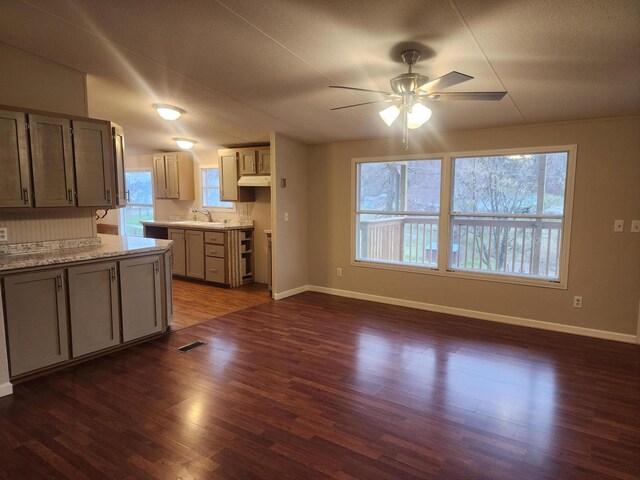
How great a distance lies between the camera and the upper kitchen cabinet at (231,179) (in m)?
5.96

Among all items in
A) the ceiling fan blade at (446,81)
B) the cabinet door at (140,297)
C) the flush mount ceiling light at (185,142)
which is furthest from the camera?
the flush mount ceiling light at (185,142)

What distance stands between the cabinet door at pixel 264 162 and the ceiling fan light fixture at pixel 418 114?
10.7ft

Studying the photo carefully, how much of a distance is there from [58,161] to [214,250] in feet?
9.69

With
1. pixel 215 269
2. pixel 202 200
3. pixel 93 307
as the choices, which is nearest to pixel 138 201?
pixel 202 200

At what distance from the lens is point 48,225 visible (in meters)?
3.22

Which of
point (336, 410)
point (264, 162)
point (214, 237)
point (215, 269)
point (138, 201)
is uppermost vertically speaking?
point (264, 162)

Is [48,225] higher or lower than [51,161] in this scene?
lower

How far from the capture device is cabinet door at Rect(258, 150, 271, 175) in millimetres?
5672

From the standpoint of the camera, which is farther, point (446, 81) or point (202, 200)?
point (202, 200)

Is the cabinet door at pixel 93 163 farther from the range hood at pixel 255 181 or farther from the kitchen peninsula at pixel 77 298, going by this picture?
the range hood at pixel 255 181

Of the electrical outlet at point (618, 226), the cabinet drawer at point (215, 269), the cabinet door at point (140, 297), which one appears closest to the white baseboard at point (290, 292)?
the cabinet drawer at point (215, 269)

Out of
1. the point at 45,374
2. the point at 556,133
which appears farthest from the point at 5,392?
the point at 556,133

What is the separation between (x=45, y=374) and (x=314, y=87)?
308cm

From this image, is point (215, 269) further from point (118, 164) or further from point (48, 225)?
point (48, 225)
